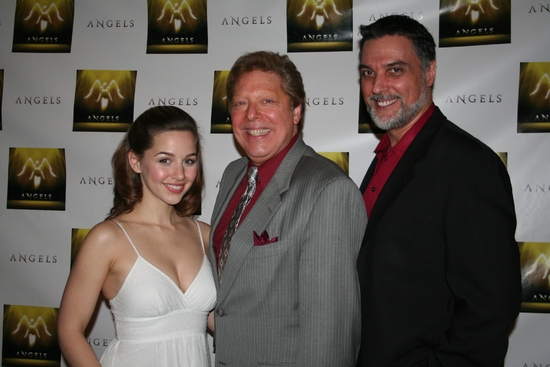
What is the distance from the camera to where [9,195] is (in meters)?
2.94

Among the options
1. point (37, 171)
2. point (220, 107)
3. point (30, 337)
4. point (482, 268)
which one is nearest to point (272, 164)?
point (482, 268)

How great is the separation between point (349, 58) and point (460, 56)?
2.01ft

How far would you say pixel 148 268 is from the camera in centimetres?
185

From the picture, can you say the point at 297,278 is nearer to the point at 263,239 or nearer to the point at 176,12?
the point at 263,239

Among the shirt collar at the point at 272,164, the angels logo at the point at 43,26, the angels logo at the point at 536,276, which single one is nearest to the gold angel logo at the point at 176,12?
the angels logo at the point at 43,26

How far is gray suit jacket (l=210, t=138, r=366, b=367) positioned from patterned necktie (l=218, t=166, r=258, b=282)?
0.12 metres

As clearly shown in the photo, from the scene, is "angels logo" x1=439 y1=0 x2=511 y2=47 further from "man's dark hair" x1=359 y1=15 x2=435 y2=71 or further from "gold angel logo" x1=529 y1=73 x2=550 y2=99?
"man's dark hair" x1=359 y1=15 x2=435 y2=71

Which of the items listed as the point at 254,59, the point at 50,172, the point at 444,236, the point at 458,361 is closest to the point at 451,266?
the point at 444,236

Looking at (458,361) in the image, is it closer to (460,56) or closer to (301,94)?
(301,94)

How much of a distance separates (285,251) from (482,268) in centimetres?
61

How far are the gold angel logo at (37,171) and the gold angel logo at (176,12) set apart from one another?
118 centimetres

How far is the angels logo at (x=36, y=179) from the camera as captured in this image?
2.89 m

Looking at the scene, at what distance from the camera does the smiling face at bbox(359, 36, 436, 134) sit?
1769 mm

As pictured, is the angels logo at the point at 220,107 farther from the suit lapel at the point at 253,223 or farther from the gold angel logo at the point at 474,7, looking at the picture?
the gold angel logo at the point at 474,7
